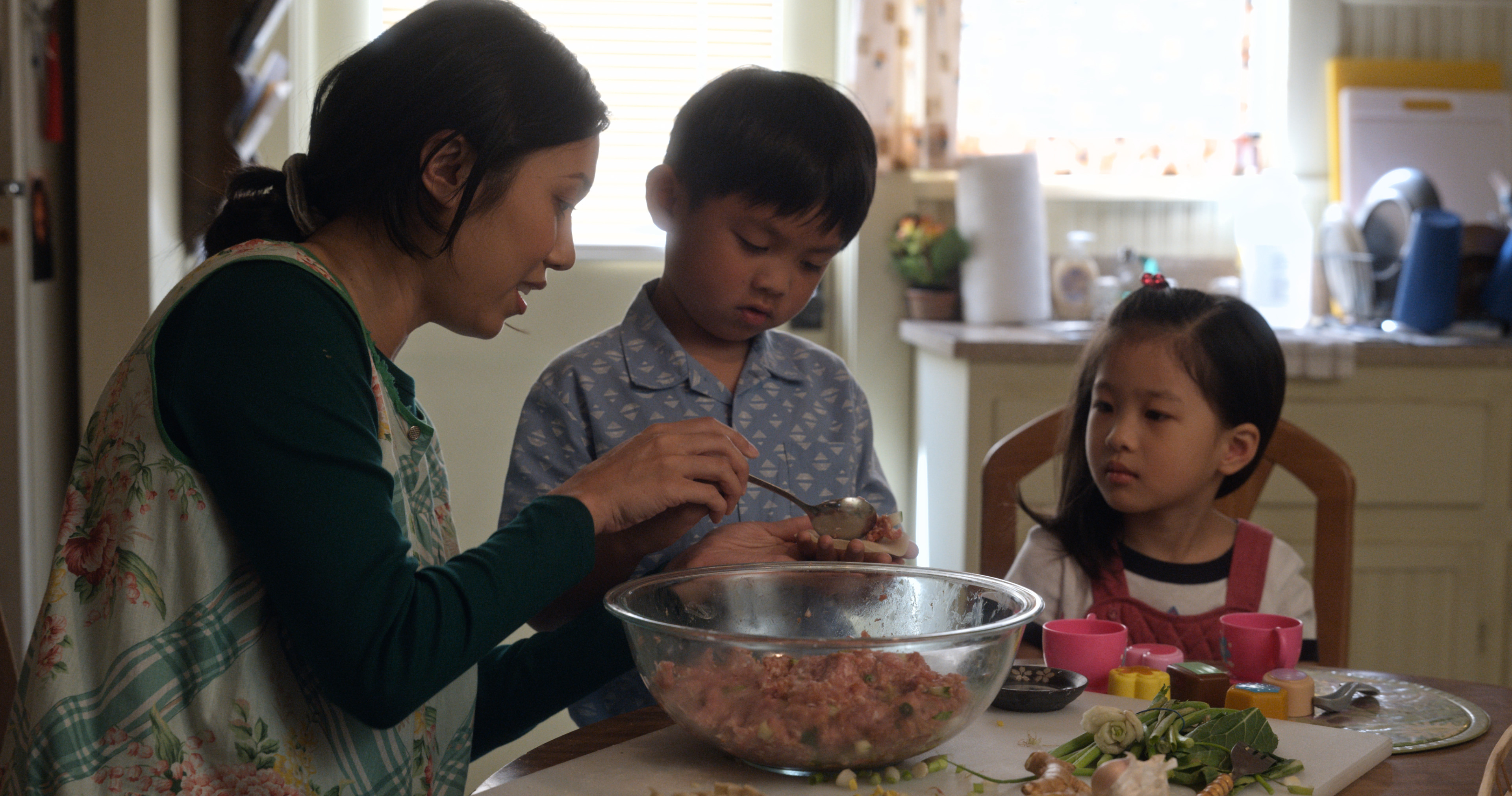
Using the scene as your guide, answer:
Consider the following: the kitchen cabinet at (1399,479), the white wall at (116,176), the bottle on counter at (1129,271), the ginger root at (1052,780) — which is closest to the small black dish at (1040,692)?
the ginger root at (1052,780)

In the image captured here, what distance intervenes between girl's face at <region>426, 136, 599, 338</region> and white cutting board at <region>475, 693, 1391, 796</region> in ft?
1.01

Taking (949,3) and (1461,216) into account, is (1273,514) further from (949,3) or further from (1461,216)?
(949,3)

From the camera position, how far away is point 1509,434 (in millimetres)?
2463

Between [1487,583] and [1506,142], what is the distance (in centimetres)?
114

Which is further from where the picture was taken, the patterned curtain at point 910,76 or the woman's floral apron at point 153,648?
the patterned curtain at point 910,76

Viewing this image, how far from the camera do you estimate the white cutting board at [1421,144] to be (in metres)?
2.97

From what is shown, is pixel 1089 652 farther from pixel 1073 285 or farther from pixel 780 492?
pixel 1073 285

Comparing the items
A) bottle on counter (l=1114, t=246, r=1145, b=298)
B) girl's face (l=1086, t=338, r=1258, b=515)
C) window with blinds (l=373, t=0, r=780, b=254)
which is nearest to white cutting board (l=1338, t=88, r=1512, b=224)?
bottle on counter (l=1114, t=246, r=1145, b=298)

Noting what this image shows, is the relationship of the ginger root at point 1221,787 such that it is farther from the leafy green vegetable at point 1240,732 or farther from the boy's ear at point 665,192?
the boy's ear at point 665,192

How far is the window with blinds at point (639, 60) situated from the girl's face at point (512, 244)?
207 centimetres

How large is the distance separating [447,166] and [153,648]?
35cm

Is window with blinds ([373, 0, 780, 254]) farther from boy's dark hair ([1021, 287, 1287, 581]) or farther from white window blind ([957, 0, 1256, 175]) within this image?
boy's dark hair ([1021, 287, 1287, 581])

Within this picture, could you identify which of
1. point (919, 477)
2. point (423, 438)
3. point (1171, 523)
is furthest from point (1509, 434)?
point (423, 438)

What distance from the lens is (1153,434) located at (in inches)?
55.9
